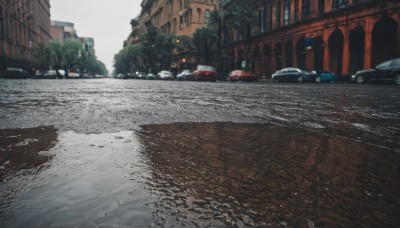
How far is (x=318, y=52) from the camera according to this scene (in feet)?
98.5

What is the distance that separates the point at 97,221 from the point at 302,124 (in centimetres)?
282

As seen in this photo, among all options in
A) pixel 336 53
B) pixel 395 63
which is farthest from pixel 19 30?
pixel 395 63

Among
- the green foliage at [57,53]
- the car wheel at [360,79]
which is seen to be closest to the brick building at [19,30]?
the green foliage at [57,53]

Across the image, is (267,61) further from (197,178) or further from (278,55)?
(197,178)

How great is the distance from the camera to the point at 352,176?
1.53 metres

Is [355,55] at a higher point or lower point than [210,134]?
higher

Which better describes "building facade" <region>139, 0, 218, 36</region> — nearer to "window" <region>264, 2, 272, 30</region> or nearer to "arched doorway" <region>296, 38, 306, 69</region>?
"window" <region>264, 2, 272, 30</region>

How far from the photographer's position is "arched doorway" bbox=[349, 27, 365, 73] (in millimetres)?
25752

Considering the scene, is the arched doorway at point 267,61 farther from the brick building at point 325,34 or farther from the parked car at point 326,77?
the parked car at point 326,77

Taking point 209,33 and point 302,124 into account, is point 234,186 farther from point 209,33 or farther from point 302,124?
point 209,33

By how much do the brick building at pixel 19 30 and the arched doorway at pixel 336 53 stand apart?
38186mm

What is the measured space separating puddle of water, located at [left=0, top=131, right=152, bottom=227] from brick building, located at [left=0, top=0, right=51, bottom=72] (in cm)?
4440

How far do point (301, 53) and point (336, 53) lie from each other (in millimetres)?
3960

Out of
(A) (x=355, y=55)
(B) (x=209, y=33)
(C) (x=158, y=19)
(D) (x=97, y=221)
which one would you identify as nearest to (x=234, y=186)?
(D) (x=97, y=221)
